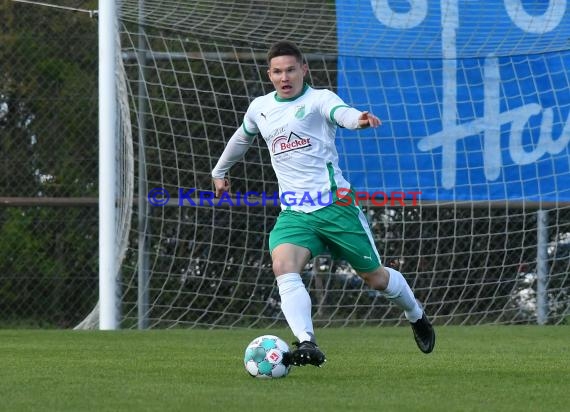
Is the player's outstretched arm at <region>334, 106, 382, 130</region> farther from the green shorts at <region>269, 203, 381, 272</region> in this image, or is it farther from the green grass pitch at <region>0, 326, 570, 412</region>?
the green grass pitch at <region>0, 326, 570, 412</region>

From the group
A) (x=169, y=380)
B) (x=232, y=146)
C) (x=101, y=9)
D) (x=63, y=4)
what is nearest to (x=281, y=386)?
(x=169, y=380)

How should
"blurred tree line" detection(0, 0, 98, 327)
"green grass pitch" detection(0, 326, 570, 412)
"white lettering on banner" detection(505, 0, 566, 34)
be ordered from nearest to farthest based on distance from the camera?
"green grass pitch" detection(0, 326, 570, 412) → "white lettering on banner" detection(505, 0, 566, 34) → "blurred tree line" detection(0, 0, 98, 327)

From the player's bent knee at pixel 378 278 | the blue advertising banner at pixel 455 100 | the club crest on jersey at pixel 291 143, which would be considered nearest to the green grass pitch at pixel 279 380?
the player's bent knee at pixel 378 278

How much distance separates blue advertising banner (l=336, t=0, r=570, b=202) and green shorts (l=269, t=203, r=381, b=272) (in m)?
4.48

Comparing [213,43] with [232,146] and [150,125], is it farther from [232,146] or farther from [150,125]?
[232,146]

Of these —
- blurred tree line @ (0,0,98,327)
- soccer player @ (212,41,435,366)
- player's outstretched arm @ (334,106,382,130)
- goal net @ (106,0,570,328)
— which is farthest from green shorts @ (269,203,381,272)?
blurred tree line @ (0,0,98,327)

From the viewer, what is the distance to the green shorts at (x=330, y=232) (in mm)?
5848

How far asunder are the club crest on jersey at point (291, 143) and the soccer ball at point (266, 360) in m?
1.07

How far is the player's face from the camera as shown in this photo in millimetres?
5883

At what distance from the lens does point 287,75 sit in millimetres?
5918

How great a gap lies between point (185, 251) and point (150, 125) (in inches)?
45.7

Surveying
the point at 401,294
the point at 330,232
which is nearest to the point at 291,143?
the point at 330,232

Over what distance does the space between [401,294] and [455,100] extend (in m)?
4.54

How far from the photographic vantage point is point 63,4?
11266 millimetres
